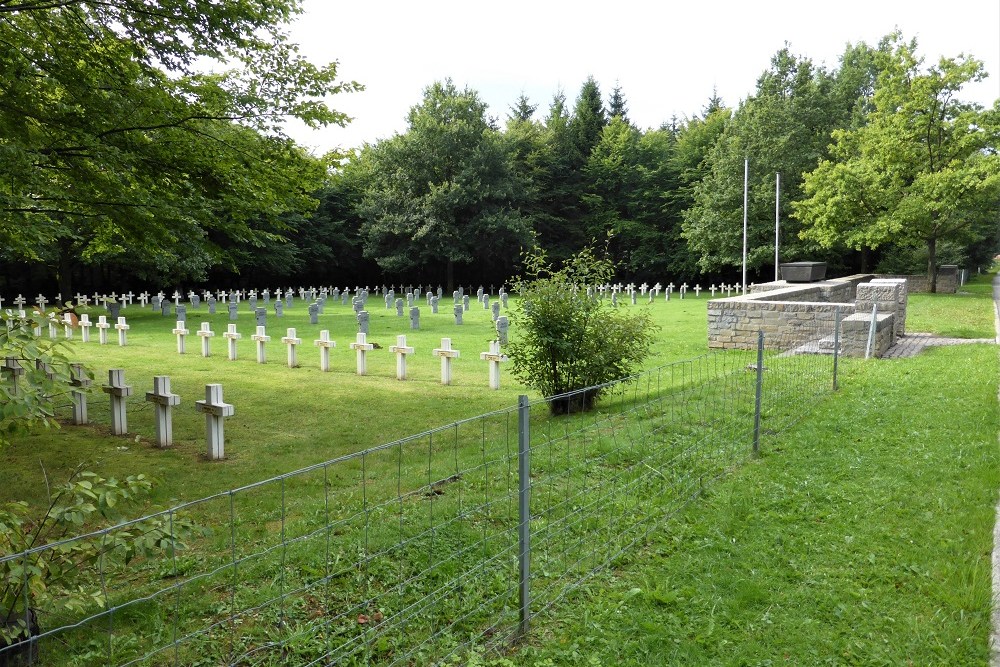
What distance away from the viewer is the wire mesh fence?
10.0 feet

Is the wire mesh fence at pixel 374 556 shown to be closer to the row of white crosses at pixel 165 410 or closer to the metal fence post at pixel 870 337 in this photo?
the row of white crosses at pixel 165 410

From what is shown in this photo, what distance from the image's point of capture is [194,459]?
7270mm

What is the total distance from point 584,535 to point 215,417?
4341mm

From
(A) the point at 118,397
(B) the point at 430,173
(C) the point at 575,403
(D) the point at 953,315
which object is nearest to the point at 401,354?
(C) the point at 575,403

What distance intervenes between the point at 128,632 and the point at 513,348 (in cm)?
568

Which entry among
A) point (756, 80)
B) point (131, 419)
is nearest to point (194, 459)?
point (131, 419)

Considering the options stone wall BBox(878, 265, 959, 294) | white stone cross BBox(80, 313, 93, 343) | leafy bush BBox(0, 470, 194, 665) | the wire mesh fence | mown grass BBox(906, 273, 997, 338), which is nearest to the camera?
leafy bush BBox(0, 470, 194, 665)

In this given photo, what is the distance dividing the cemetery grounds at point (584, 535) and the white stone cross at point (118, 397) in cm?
23

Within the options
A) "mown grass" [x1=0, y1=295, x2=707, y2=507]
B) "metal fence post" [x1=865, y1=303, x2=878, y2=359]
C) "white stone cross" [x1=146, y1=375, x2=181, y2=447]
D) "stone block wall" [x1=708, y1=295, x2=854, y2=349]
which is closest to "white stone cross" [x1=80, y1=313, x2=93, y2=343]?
"mown grass" [x1=0, y1=295, x2=707, y2=507]

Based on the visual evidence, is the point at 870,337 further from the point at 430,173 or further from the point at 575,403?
the point at 430,173

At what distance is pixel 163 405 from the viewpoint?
7664 mm

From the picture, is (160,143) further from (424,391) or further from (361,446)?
(424,391)

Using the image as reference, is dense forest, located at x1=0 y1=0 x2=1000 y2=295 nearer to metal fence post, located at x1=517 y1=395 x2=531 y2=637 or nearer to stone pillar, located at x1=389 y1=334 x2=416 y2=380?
stone pillar, located at x1=389 y1=334 x2=416 y2=380

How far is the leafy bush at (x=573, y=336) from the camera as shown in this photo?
8.11 metres
